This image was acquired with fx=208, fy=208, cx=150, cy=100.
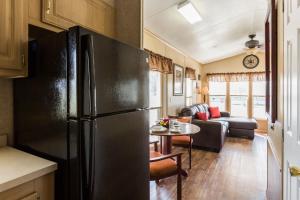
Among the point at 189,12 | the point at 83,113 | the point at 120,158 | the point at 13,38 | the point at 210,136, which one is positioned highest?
the point at 189,12

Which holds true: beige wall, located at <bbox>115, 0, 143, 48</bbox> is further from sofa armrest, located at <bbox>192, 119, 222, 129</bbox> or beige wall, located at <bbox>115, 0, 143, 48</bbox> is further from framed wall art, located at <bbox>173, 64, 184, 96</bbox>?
framed wall art, located at <bbox>173, 64, 184, 96</bbox>

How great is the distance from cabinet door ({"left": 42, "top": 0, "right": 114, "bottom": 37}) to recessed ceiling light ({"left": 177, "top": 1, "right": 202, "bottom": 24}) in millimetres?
1346

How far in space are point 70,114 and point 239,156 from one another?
399cm

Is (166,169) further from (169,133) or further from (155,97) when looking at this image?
(155,97)

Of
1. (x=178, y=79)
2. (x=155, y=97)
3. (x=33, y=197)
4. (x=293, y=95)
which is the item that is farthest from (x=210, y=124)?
(x=33, y=197)

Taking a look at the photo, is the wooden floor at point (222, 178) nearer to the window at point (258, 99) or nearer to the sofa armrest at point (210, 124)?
the sofa armrest at point (210, 124)

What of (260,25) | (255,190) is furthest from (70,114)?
(260,25)

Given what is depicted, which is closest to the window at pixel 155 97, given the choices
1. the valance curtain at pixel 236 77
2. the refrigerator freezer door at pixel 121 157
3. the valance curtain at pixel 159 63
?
the valance curtain at pixel 159 63

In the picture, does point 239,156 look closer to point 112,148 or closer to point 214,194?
point 214,194

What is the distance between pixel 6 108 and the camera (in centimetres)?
143

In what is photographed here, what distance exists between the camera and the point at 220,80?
7.72 meters

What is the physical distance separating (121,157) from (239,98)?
277 inches

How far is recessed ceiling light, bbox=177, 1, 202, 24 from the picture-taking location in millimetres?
3033

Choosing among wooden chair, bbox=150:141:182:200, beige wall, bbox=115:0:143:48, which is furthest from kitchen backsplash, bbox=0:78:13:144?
wooden chair, bbox=150:141:182:200
